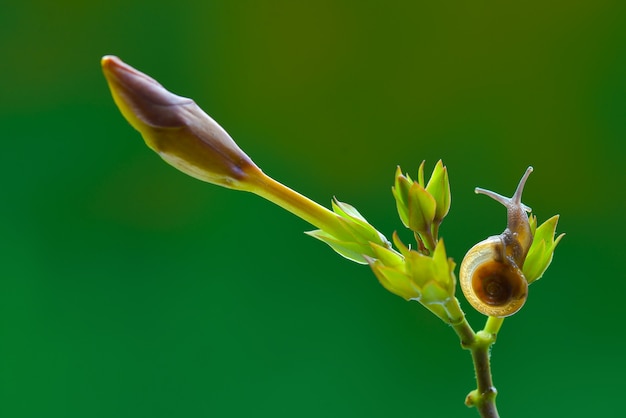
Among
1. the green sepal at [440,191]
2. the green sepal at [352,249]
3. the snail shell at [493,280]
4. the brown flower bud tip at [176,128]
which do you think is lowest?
the snail shell at [493,280]

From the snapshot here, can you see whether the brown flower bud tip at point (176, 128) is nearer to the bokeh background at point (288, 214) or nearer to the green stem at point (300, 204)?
the green stem at point (300, 204)

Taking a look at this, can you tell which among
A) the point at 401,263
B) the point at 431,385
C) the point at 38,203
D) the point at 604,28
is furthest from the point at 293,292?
the point at 401,263

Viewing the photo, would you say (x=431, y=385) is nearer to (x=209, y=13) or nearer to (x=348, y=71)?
(x=348, y=71)

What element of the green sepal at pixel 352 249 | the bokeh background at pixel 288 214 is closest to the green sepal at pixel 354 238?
the green sepal at pixel 352 249

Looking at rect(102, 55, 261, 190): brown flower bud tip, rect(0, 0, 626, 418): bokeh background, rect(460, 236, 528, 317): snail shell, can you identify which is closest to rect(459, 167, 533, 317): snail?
rect(460, 236, 528, 317): snail shell

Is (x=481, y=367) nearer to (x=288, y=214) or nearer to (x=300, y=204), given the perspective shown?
(x=300, y=204)

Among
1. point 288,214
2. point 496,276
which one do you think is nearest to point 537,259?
point 496,276

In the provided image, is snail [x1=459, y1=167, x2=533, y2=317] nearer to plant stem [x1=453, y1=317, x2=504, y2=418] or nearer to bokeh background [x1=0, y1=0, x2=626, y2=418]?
plant stem [x1=453, y1=317, x2=504, y2=418]
